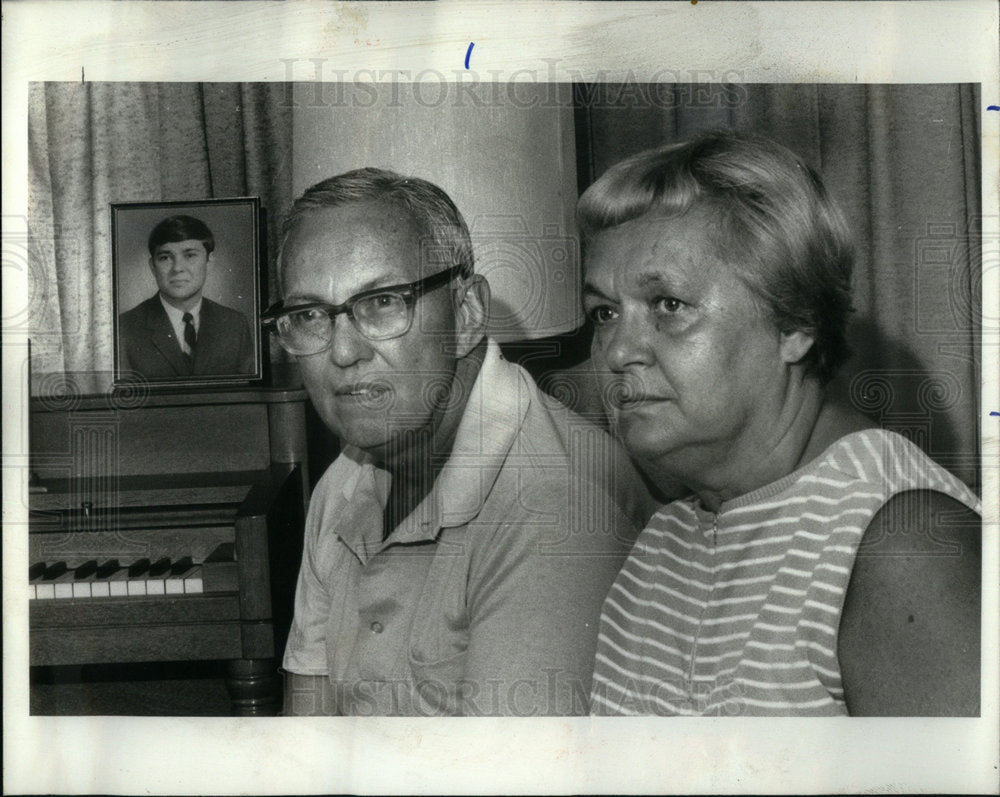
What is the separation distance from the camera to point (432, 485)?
184cm

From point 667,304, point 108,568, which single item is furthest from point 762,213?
point 108,568

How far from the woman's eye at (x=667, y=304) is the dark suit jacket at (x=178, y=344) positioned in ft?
2.65

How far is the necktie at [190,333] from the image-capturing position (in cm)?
185

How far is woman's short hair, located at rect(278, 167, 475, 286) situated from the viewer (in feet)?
5.97

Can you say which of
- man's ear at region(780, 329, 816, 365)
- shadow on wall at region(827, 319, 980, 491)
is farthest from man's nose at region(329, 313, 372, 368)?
shadow on wall at region(827, 319, 980, 491)

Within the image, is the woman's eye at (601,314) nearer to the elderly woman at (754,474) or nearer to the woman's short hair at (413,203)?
the elderly woman at (754,474)

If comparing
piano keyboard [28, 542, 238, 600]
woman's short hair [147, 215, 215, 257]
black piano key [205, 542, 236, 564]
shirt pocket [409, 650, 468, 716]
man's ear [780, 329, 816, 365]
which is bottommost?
shirt pocket [409, 650, 468, 716]

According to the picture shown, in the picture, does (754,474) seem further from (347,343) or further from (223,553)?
(223,553)

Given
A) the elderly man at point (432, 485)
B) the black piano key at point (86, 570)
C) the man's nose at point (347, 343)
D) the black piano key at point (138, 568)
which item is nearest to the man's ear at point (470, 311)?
the elderly man at point (432, 485)

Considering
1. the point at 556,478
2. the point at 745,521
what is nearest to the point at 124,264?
the point at 556,478

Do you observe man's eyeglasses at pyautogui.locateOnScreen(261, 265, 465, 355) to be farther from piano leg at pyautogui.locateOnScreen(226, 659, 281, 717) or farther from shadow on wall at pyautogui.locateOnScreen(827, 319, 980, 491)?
shadow on wall at pyautogui.locateOnScreen(827, 319, 980, 491)

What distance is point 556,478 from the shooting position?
1840mm

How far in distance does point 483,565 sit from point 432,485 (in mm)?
189

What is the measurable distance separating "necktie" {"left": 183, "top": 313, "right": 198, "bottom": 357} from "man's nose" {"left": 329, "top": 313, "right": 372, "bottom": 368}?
282 millimetres
